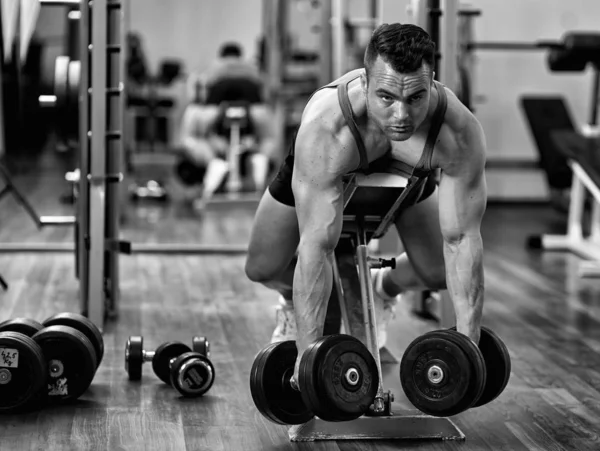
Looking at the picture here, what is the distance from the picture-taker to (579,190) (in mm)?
5758

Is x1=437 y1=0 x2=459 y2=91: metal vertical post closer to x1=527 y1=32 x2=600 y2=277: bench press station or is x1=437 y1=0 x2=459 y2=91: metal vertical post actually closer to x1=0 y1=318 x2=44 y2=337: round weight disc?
x1=0 y1=318 x2=44 y2=337: round weight disc

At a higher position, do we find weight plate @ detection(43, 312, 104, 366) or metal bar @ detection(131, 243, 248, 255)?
weight plate @ detection(43, 312, 104, 366)

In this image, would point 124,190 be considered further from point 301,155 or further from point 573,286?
point 301,155

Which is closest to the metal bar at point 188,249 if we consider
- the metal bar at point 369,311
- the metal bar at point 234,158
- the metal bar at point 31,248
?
the metal bar at point 31,248

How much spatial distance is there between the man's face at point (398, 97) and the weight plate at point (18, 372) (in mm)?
1140

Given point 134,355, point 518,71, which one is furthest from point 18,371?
point 518,71

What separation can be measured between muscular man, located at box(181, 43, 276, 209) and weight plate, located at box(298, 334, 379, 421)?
488cm

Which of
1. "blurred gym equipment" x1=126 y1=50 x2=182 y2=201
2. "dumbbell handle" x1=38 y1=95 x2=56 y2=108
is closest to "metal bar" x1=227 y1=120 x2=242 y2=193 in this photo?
"blurred gym equipment" x1=126 y1=50 x2=182 y2=201

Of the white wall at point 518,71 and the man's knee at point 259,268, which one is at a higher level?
the white wall at point 518,71

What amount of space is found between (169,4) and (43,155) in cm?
220

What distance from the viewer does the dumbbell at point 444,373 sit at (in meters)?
2.25

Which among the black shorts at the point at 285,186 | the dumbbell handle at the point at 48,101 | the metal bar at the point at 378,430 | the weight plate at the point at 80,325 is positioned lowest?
the metal bar at the point at 378,430

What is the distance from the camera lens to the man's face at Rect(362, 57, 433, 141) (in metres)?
2.20

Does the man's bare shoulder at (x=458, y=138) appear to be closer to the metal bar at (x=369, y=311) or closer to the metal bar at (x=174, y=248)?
the metal bar at (x=369, y=311)
